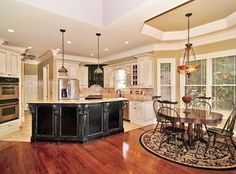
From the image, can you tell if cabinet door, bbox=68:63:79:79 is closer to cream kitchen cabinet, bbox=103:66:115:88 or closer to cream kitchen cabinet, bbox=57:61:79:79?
cream kitchen cabinet, bbox=57:61:79:79

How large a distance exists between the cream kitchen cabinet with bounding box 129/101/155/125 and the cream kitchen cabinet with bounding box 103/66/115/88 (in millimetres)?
2007

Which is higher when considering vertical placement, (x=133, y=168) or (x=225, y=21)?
(x=225, y=21)

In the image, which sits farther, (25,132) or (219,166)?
(25,132)

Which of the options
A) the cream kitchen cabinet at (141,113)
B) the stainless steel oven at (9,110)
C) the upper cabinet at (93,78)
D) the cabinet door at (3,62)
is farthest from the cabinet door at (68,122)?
the upper cabinet at (93,78)

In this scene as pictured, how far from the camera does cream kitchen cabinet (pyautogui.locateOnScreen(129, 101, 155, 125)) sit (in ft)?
16.9

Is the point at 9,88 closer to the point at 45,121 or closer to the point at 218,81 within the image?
the point at 45,121

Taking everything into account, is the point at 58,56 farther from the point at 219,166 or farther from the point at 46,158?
the point at 219,166

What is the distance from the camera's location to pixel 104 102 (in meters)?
3.91

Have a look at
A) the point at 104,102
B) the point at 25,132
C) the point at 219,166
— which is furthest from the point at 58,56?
the point at 219,166

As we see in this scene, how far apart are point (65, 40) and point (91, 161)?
377 centimetres

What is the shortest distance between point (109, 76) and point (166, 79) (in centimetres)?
292

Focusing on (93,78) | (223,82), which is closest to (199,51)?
(223,82)

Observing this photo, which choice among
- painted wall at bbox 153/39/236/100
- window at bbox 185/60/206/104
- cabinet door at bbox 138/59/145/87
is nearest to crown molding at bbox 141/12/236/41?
painted wall at bbox 153/39/236/100

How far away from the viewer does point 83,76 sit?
290 inches
